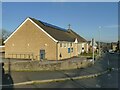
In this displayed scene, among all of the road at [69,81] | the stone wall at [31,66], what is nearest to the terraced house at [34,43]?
the stone wall at [31,66]

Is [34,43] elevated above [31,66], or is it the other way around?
[34,43]

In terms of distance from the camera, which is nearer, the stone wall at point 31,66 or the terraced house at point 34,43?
the stone wall at point 31,66

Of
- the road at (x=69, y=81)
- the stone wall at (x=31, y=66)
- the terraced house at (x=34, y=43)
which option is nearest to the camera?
the road at (x=69, y=81)

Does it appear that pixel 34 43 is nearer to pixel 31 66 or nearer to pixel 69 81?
pixel 31 66

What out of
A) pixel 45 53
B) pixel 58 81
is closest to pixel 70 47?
pixel 45 53

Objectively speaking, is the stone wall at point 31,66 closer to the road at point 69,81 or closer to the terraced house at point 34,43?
the road at point 69,81

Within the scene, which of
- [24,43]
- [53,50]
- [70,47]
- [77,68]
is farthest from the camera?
[70,47]

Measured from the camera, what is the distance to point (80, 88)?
1308 cm

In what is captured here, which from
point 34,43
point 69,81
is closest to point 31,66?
point 69,81

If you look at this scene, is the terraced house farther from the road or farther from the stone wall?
the road

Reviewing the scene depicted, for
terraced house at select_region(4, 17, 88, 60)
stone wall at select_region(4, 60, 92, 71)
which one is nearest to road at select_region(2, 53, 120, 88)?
stone wall at select_region(4, 60, 92, 71)

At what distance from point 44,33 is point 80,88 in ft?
72.2

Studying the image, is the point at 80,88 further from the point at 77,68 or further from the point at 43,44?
the point at 43,44

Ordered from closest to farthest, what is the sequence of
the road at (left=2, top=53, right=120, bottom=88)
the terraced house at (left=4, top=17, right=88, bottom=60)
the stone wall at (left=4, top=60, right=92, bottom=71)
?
the road at (left=2, top=53, right=120, bottom=88)
the stone wall at (left=4, top=60, right=92, bottom=71)
the terraced house at (left=4, top=17, right=88, bottom=60)
